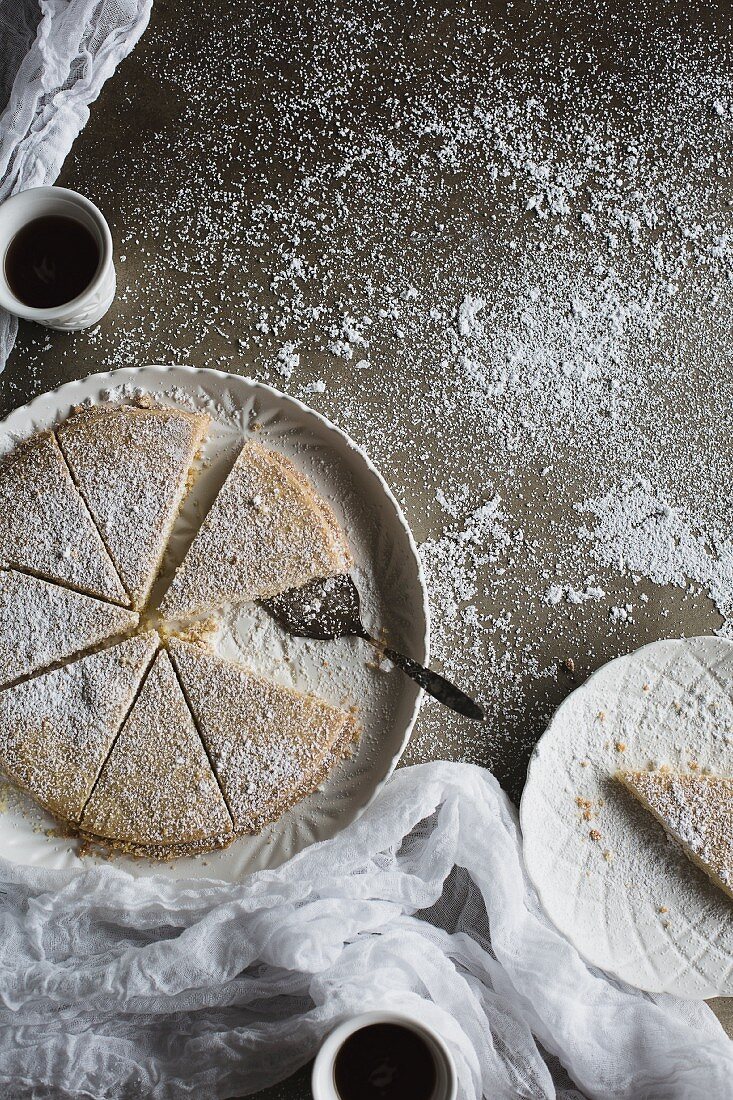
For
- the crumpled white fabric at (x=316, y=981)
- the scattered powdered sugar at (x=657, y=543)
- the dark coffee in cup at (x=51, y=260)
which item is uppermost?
the scattered powdered sugar at (x=657, y=543)

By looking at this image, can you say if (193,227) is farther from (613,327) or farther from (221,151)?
(613,327)

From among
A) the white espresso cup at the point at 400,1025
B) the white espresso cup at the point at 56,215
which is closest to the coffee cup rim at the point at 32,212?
the white espresso cup at the point at 56,215

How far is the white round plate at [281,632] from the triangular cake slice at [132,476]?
104mm

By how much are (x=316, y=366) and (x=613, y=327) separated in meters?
0.94

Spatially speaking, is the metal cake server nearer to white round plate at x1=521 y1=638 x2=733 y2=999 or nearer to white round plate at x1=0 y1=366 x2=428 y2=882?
white round plate at x1=0 y1=366 x2=428 y2=882

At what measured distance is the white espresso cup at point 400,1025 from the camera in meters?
2.12

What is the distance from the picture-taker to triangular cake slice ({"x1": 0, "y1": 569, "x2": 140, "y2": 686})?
8.09ft

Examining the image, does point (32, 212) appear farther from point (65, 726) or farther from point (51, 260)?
point (65, 726)

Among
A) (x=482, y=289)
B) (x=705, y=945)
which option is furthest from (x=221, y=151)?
(x=705, y=945)

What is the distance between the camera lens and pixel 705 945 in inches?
99.6

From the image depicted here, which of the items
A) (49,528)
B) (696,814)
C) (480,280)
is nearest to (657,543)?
(696,814)

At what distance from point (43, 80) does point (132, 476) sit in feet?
4.17

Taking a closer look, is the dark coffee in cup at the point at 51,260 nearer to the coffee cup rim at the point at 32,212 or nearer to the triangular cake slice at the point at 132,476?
the coffee cup rim at the point at 32,212

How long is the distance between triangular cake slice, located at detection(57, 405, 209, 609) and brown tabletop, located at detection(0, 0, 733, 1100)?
342 millimetres
